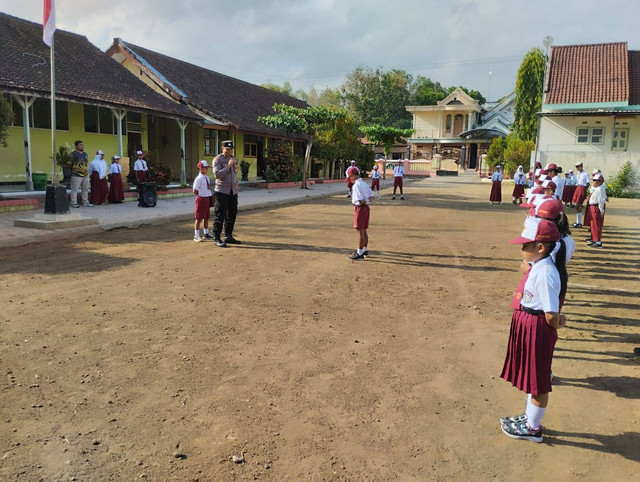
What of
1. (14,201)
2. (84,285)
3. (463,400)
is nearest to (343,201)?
(14,201)

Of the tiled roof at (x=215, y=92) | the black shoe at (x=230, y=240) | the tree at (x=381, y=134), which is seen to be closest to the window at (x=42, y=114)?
the tiled roof at (x=215, y=92)

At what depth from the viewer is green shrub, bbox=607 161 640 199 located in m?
24.5

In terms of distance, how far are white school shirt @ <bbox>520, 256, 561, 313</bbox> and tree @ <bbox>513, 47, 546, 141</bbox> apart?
36.3 metres

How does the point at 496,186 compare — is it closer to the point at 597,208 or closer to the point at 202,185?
the point at 597,208

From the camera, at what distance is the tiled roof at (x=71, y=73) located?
14585mm

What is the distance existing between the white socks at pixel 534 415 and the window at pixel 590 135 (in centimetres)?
3039

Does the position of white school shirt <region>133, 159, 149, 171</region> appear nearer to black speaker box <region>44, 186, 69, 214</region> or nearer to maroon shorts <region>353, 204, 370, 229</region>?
black speaker box <region>44, 186, 69, 214</region>

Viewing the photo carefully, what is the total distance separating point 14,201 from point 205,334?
9.94 meters

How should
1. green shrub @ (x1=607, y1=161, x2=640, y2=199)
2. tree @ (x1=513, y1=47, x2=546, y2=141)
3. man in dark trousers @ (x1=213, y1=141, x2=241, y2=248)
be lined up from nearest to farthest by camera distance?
man in dark trousers @ (x1=213, y1=141, x2=241, y2=248) < green shrub @ (x1=607, y1=161, x2=640, y2=199) < tree @ (x1=513, y1=47, x2=546, y2=141)

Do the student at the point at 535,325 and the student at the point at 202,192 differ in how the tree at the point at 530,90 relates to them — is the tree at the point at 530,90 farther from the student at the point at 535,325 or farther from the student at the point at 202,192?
the student at the point at 535,325

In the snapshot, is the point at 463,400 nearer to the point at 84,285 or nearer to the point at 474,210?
the point at 84,285

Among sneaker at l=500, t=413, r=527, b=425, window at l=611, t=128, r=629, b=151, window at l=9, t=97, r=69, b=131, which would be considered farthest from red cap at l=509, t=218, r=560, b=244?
window at l=611, t=128, r=629, b=151

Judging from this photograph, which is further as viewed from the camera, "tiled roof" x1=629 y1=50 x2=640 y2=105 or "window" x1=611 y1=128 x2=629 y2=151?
"window" x1=611 y1=128 x2=629 y2=151

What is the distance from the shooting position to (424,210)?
16.4 m
